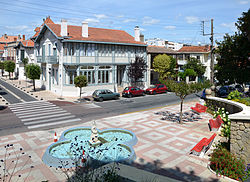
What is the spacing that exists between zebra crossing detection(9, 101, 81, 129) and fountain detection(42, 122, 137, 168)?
3.50m

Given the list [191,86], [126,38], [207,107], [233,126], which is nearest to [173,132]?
[191,86]

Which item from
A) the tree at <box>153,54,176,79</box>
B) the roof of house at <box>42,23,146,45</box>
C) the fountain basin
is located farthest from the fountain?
the tree at <box>153,54,176,79</box>

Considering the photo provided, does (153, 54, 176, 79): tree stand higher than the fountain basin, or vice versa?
(153, 54, 176, 79): tree

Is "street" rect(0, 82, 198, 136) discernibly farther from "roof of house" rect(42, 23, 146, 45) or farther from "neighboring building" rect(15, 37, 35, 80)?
"neighboring building" rect(15, 37, 35, 80)

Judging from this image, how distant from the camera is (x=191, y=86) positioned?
16.7 meters

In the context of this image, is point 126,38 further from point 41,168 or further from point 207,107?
point 41,168

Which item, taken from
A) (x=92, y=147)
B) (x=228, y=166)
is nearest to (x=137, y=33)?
(x=92, y=147)

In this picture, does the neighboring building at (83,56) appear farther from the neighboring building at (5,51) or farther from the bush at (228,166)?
the neighboring building at (5,51)

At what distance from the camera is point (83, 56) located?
30906 mm

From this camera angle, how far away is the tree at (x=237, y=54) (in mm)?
19406

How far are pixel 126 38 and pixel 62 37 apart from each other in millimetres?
12356

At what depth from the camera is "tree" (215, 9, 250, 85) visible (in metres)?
19.4

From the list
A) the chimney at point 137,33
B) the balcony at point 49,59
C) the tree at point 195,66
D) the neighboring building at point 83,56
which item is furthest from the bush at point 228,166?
the tree at point 195,66

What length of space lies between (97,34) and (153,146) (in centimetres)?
2640
